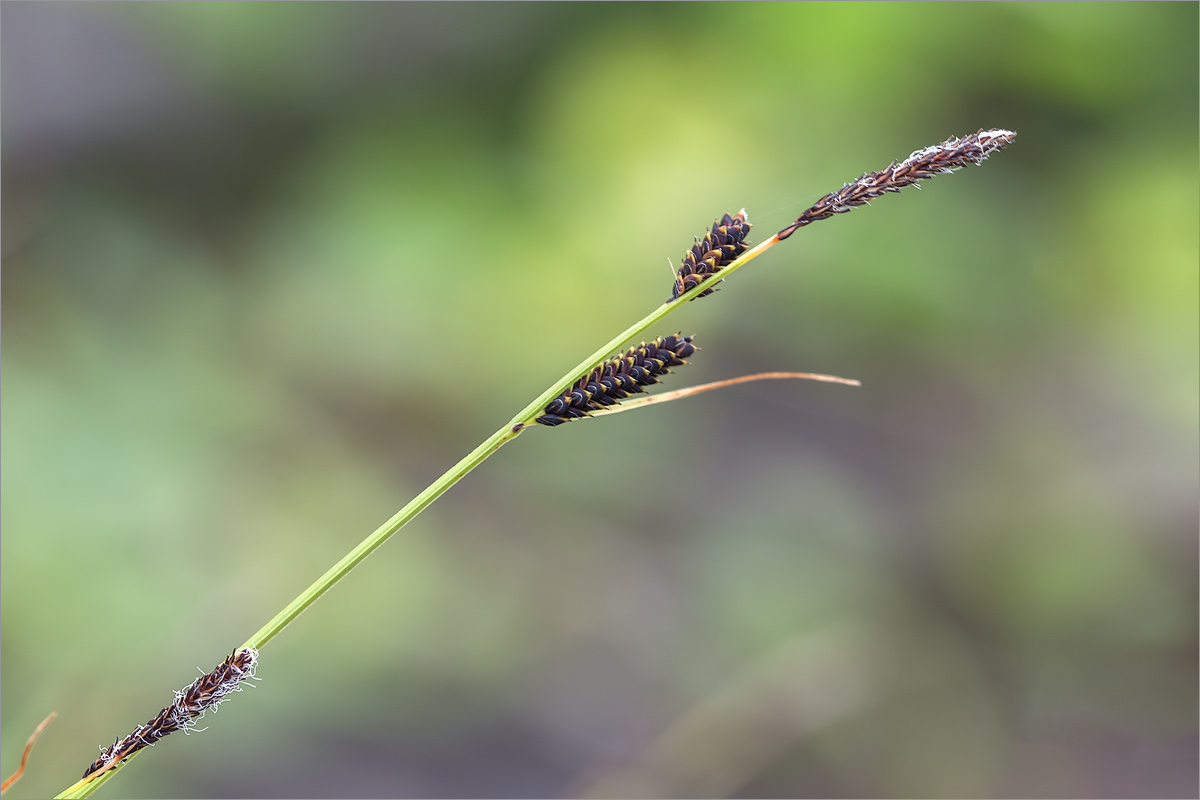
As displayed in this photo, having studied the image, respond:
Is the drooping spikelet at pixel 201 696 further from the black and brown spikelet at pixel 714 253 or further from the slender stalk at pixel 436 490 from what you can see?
the black and brown spikelet at pixel 714 253

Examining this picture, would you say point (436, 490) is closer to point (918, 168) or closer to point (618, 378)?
point (618, 378)

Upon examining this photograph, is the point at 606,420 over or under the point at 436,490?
over

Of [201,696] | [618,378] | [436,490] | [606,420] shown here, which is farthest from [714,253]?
[606,420]

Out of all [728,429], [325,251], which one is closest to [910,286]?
[728,429]

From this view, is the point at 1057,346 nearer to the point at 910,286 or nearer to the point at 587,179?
the point at 910,286

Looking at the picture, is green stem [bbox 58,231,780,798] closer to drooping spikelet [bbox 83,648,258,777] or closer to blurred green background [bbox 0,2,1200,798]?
drooping spikelet [bbox 83,648,258,777]

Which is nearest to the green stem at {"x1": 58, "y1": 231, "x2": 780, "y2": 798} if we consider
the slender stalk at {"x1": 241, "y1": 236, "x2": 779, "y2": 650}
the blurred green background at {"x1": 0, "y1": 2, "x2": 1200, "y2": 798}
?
the slender stalk at {"x1": 241, "y1": 236, "x2": 779, "y2": 650}
